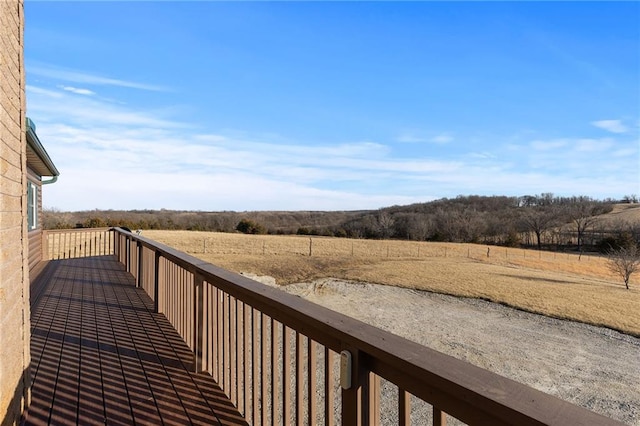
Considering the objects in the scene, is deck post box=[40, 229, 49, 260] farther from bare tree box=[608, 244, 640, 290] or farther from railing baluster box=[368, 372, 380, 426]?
bare tree box=[608, 244, 640, 290]

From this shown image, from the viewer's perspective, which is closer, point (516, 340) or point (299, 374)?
point (299, 374)

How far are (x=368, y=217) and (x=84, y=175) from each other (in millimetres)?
42491

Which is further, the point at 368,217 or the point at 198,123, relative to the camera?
the point at 368,217

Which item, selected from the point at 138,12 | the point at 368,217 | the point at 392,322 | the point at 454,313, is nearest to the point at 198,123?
the point at 138,12

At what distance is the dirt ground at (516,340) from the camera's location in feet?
33.2

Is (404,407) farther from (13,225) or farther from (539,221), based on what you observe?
(539,221)

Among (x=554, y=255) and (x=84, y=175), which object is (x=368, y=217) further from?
(x=84, y=175)

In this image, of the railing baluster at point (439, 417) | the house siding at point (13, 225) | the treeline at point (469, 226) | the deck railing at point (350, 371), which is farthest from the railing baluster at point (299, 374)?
the treeline at point (469, 226)

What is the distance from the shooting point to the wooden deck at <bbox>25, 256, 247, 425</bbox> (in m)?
2.37

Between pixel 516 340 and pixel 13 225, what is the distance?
586 inches

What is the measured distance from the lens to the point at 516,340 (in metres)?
13.6

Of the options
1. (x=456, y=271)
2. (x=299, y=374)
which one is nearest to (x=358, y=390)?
(x=299, y=374)

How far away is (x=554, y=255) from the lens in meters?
38.2

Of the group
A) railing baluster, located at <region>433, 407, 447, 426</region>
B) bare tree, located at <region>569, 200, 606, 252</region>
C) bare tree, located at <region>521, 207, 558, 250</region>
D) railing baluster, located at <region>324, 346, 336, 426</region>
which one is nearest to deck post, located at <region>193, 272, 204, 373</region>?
railing baluster, located at <region>324, 346, 336, 426</region>
